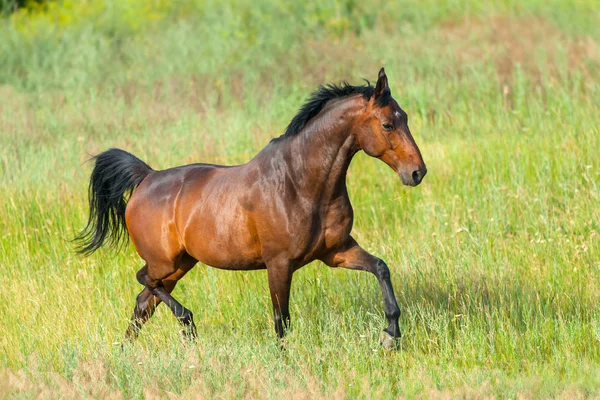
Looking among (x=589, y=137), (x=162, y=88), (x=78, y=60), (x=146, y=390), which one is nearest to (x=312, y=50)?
(x=162, y=88)

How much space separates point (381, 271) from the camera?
6.11 meters

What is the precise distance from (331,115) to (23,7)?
1567 centimetres

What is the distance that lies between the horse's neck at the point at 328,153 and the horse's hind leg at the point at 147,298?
1.30 metres

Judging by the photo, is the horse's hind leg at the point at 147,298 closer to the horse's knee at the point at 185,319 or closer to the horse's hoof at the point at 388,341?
the horse's knee at the point at 185,319

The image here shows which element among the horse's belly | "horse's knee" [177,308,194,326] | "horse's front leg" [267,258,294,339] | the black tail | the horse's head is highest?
the horse's head

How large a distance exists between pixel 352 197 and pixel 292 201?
3.65 m

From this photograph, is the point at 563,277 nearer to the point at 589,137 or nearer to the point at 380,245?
the point at 380,245

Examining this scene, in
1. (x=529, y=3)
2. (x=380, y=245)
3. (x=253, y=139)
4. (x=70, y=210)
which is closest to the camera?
(x=380, y=245)

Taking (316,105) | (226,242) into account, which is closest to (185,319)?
(226,242)

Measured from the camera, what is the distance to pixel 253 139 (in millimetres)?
11039

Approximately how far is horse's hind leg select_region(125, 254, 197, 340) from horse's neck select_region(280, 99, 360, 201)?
1.30 meters

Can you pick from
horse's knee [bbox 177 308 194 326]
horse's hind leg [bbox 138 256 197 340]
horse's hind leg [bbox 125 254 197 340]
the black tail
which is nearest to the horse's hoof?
horse's hind leg [bbox 138 256 197 340]

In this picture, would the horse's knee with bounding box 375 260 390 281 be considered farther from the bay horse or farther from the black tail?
the black tail

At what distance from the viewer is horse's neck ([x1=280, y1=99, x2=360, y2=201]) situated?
616 centimetres
